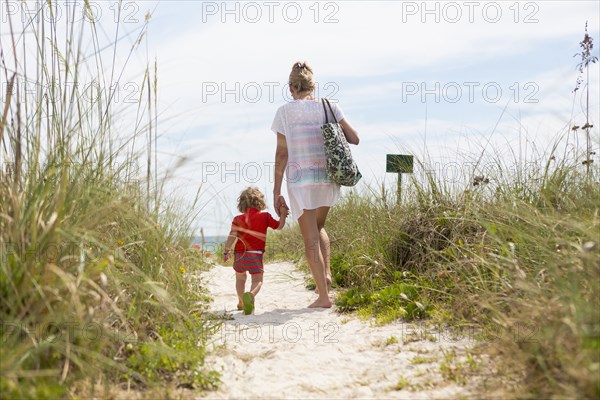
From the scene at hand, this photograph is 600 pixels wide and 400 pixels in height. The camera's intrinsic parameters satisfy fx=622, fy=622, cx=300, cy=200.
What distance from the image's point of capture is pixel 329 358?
3848mm

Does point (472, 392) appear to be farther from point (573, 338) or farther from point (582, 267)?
point (582, 267)

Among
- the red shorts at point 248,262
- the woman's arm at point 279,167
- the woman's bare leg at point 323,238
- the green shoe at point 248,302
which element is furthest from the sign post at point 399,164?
the green shoe at point 248,302

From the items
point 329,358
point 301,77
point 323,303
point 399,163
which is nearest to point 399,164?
point 399,163

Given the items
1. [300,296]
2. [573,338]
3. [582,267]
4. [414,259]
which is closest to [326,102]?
[414,259]

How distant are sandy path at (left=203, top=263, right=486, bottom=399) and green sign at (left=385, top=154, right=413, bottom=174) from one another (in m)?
2.01

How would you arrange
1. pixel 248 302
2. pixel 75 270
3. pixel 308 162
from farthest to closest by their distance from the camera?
pixel 308 162
pixel 248 302
pixel 75 270

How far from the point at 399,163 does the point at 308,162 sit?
68.3 inches

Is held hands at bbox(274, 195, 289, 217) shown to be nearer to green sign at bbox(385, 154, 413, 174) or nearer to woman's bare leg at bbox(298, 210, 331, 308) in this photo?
woman's bare leg at bbox(298, 210, 331, 308)

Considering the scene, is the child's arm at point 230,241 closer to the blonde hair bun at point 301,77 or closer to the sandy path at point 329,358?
the sandy path at point 329,358

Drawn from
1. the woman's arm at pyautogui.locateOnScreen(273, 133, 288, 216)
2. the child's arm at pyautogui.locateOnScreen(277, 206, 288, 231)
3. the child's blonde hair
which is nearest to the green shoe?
the child's arm at pyautogui.locateOnScreen(277, 206, 288, 231)

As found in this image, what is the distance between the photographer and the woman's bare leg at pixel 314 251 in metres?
5.26

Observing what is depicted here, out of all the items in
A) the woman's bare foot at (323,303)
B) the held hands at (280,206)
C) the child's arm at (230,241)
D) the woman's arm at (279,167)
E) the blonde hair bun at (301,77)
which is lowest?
the woman's bare foot at (323,303)

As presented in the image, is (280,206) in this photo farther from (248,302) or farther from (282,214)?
(248,302)

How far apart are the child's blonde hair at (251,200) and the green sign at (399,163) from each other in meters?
1.64
